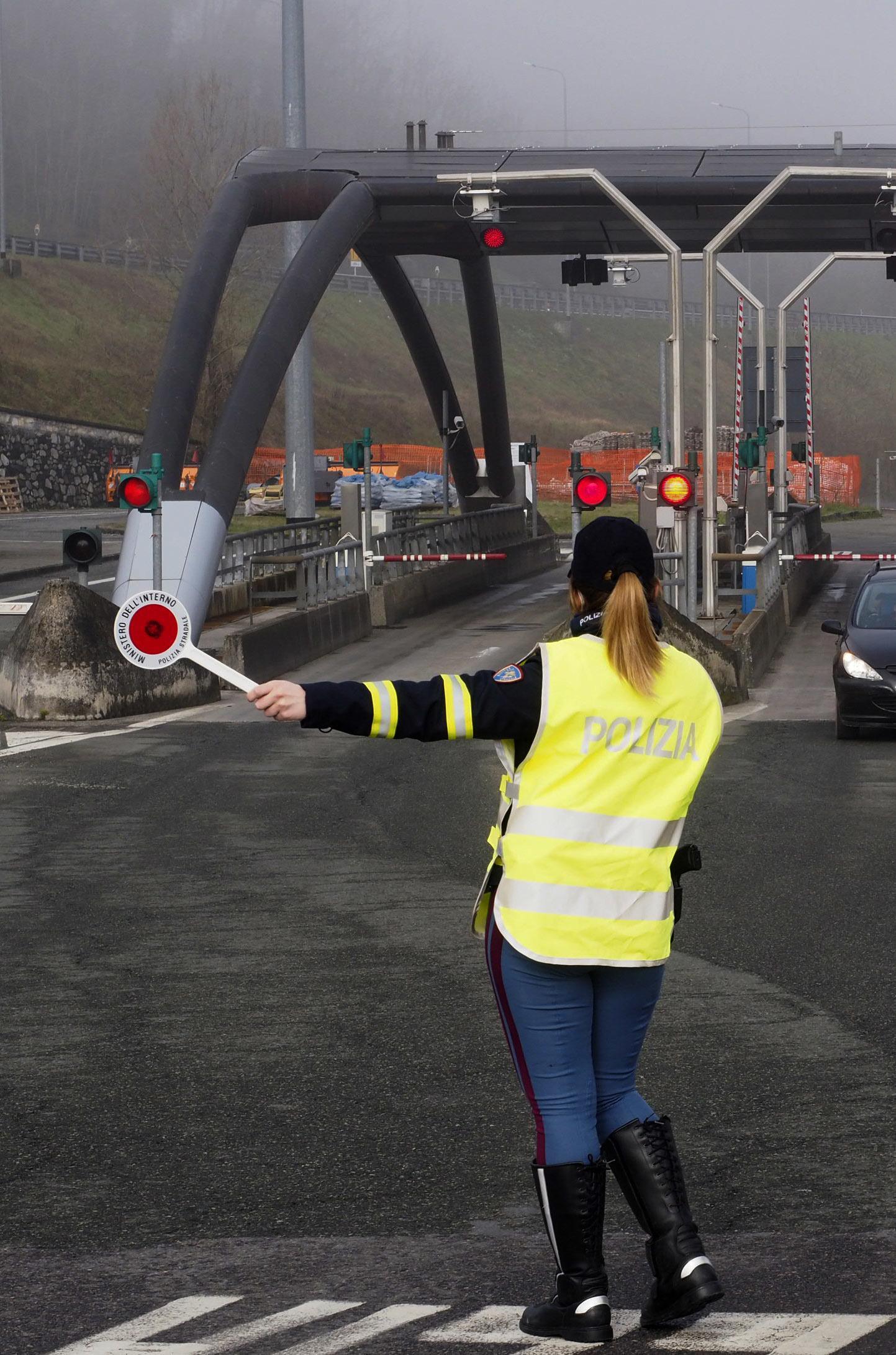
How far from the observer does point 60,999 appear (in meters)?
7.94

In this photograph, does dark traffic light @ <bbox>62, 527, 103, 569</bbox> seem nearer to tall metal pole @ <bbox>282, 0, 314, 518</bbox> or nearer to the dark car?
Result: the dark car

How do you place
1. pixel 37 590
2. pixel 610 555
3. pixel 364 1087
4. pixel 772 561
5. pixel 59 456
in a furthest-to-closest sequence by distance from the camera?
pixel 59 456 → pixel 37 590 → pixel 772 561 → pixel 364 1087 → pixel 610 555

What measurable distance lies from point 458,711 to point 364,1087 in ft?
8.51

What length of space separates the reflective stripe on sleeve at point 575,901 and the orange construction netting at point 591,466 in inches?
2545

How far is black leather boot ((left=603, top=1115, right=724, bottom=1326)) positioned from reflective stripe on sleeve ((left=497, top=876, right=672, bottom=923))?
497mm

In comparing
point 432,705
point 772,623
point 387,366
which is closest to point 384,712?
point 432,705

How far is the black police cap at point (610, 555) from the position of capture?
457 centimetres

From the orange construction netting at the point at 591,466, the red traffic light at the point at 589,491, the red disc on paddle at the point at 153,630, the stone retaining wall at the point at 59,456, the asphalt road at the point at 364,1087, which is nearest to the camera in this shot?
the asphalt road at the point at 364,1087

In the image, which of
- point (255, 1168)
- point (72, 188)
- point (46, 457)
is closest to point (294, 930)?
point (255, 1168)

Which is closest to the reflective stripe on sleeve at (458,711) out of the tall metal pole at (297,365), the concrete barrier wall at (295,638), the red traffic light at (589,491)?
the concrete barrier wall at (295,638)

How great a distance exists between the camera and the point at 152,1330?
446 cm

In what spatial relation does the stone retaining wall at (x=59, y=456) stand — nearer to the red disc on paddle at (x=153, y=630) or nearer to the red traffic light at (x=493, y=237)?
the red traffic light at (x=493, y=237)

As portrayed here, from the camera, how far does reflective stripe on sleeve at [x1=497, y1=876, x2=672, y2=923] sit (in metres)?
4.42

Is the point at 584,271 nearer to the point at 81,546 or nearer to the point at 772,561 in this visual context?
the point at 772,561
